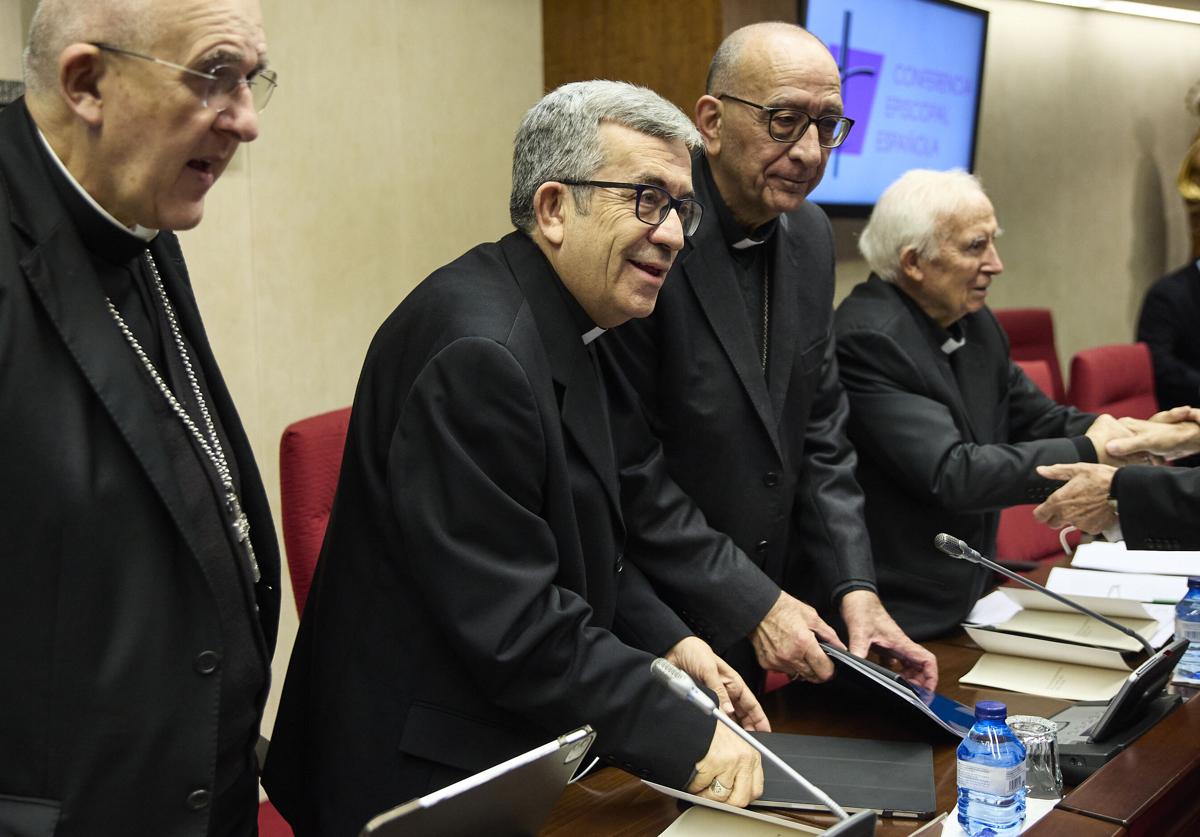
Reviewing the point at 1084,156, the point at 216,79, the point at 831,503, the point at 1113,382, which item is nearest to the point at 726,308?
the point at 831,503

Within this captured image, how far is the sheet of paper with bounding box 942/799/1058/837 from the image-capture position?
59.0 inches

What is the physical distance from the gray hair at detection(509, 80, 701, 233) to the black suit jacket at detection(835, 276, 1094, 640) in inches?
43.0

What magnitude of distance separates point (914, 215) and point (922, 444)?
534 millimetres

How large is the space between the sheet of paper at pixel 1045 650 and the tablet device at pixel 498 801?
3.79ft

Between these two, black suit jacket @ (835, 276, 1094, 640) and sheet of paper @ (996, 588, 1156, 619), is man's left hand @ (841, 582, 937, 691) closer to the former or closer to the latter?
black suit jacket @ (835, 276, 1094, 640)

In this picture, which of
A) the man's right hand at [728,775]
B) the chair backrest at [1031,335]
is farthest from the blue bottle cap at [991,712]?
the chair backrest at [1031,335]

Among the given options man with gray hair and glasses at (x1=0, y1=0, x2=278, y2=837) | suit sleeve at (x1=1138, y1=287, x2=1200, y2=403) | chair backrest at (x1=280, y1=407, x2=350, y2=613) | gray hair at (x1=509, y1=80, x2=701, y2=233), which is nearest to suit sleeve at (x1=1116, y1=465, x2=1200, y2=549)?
gray hair at (x1=509, y1=80, x2=701, y2=233)

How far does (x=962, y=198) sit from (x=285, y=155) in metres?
1.71

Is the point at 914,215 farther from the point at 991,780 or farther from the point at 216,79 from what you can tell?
the point at 216,79

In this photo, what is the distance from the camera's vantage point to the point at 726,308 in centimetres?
212

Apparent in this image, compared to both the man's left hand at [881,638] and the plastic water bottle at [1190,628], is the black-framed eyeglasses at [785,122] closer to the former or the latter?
the man's left hand at [881,638]

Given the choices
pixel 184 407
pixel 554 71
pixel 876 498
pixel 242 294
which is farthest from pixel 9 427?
pixel 554 71

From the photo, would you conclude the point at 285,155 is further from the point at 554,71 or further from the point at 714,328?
the point at 714,328

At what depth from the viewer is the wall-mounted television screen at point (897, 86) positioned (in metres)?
4.26
